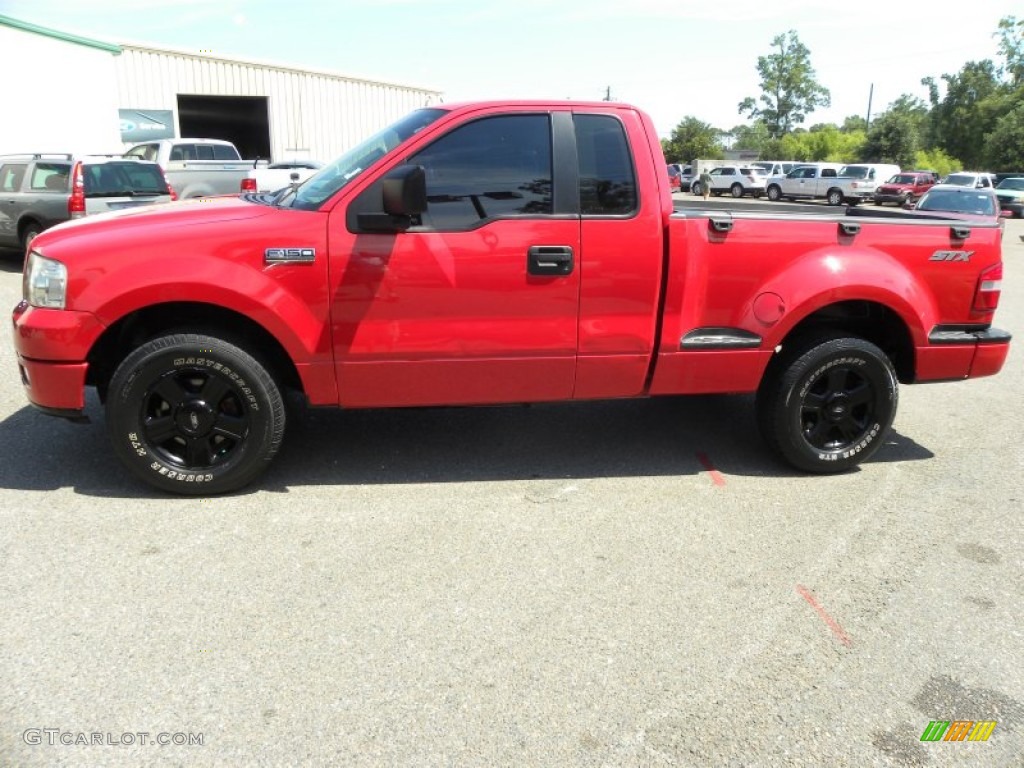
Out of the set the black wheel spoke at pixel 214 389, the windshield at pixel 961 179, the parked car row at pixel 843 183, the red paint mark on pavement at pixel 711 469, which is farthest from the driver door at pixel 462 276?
the windshield at pixel 961 179

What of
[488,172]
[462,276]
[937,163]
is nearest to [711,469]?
[462,276]

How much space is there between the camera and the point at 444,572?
350cm

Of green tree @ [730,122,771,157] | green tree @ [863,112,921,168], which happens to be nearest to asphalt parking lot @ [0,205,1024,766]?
green tree @ [863,112,921,168]

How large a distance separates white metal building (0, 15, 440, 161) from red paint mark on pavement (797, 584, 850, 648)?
Answer: 21.5m

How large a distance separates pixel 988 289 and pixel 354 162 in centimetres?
372

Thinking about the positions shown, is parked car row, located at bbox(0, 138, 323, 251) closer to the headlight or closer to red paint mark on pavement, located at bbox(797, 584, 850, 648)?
the headlight

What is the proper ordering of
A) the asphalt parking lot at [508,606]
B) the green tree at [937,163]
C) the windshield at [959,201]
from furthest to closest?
the green tree at [937,163], the windshield at [959,201], the asphalt parking lot at [508,606]

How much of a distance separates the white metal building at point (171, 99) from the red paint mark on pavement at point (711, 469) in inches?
798

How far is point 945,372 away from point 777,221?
144cm

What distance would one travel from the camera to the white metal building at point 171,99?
2005 cm

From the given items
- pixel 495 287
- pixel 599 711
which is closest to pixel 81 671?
pixel 599 711

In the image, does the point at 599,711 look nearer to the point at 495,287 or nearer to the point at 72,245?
the point at 495,287

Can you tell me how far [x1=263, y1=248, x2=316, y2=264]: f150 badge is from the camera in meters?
3.89

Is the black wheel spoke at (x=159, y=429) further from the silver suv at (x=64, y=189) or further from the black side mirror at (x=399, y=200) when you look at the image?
the silver suv at (x=64, y=189)
